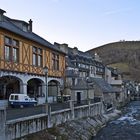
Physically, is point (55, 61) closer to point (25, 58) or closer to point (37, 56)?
point (37, 56)

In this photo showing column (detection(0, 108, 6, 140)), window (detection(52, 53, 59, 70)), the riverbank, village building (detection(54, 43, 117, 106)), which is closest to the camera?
column (detection(0, 108, 6, 140))

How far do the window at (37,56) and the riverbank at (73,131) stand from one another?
948 centimetres

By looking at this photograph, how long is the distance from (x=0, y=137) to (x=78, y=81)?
122ft

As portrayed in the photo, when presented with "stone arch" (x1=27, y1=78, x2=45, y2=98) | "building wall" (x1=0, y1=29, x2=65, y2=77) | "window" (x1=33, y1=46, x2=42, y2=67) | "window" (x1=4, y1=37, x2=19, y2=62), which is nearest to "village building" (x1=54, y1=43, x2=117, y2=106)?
"stone arch" (x1=27, y1=78, x2=45, y2=98)

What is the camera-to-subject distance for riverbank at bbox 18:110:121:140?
23734 millimetres

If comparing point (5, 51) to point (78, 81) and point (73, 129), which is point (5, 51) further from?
point (78, 81)

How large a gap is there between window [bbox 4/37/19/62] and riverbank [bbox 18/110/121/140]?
31.0 feet

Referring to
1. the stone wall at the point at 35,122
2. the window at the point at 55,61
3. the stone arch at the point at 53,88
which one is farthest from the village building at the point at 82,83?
the stone wall at the point at 35,122

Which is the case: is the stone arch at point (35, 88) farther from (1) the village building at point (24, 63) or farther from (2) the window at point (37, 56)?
(2) the window at point (37, 56)

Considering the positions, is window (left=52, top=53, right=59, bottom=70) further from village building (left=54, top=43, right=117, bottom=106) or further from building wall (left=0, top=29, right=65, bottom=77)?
village building (left=54, top=43, right=117, bottom=106)

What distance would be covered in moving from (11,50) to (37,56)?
6.34 meters

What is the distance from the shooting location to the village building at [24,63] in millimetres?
34562

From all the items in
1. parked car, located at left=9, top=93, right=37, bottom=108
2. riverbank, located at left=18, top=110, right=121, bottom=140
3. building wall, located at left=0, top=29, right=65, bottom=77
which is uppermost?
building wall, located at left=0, top=29, right=65, bottom=77

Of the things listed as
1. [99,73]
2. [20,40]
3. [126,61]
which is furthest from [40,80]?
[126,61]
